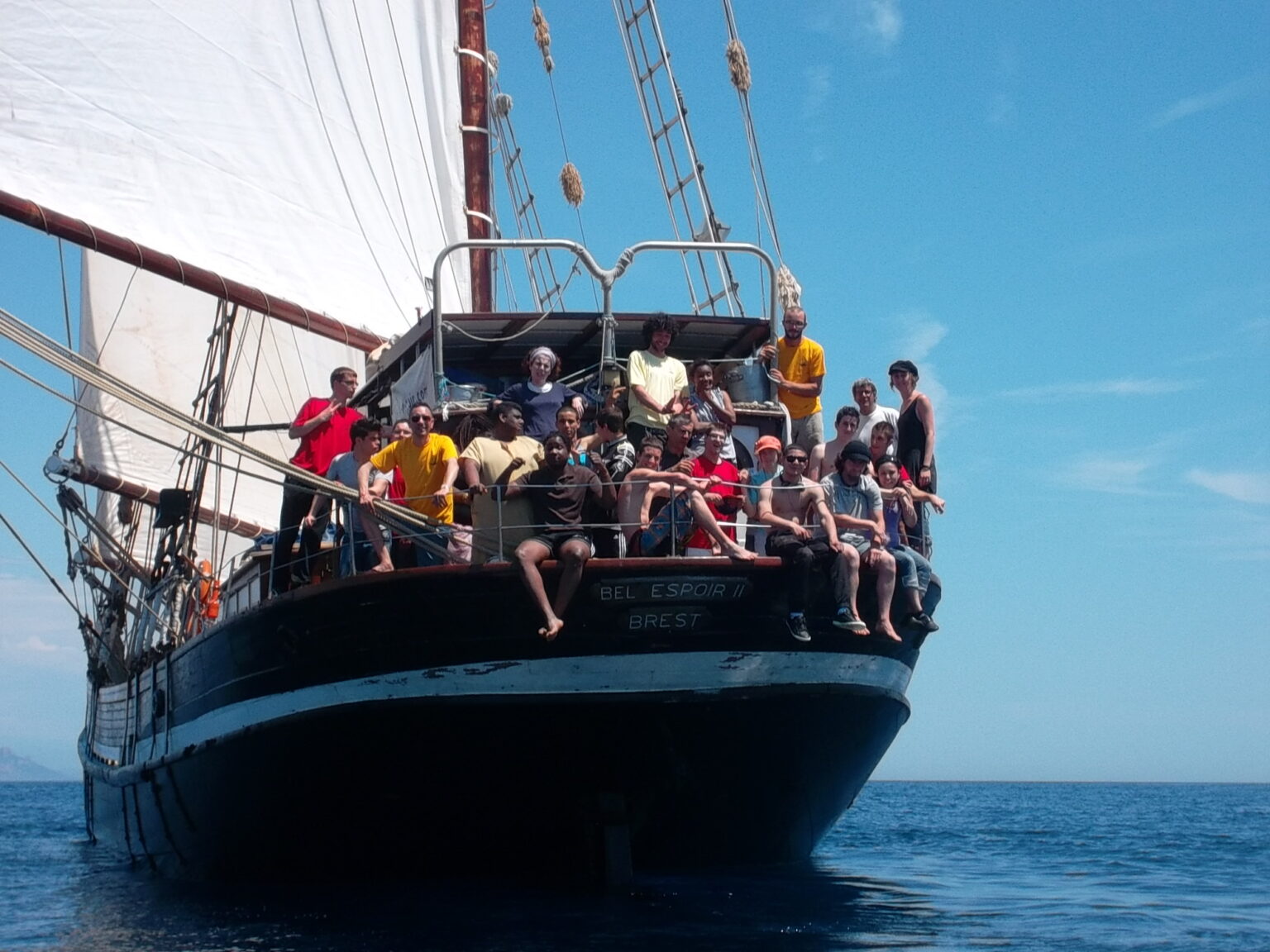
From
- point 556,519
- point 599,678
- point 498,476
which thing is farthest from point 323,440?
point 599,678

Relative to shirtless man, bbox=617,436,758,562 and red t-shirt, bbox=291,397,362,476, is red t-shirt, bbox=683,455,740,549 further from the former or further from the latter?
red t-shirt, bbox=291,397,362,476

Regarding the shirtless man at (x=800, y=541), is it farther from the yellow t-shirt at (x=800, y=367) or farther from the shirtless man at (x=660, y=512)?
the yellow t-shirt at (x=800, y=367)

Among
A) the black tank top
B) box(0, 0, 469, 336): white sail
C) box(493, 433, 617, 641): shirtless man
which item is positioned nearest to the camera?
box(493, 433, 617, 641): shirtless man

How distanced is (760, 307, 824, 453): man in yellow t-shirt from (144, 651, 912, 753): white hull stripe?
2.85 meters

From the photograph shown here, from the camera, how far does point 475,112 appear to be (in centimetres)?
2483

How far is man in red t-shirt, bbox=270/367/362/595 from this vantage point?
13.6 metres

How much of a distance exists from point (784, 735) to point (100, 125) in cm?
1208

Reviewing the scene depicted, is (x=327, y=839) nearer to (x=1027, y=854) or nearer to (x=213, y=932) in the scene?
(x=213, y=932)

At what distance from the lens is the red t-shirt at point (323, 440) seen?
571 inches

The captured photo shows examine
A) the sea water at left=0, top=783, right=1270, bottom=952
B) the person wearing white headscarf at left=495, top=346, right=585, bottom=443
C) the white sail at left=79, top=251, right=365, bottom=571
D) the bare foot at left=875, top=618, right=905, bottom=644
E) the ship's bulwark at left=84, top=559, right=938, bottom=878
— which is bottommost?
the sea water at left=0, top=783, right=1270, bottom=952

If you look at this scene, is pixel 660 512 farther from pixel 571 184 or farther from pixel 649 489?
pixel 571 184

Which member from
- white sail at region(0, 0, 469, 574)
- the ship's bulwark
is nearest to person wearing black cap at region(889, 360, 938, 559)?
the ship's bulwark

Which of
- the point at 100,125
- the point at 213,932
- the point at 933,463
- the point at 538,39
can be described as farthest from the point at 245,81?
the point at 213,932

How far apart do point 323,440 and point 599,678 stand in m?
4.36
